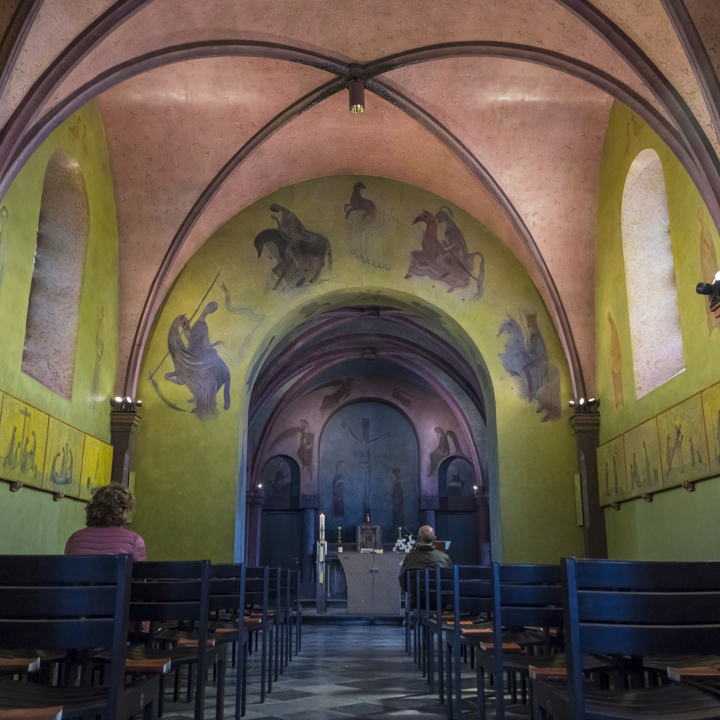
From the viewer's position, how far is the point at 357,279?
37.5 feet

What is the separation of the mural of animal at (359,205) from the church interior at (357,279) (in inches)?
1.4

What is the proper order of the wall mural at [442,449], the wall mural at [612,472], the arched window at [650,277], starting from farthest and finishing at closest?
the wall mural at [442,449]
the wall mural at [612,472]
the arched window at [650,277]

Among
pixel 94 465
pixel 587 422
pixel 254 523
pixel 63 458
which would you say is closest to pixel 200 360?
pixel 94 465

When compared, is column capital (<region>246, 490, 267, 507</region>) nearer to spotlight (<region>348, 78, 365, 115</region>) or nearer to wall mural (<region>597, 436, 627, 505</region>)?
wall mural (<region>597, 436, 627, 505</region>)

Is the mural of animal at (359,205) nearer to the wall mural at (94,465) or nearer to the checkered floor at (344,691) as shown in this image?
the wall mural at (94,465)

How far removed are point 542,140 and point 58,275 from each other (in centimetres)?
661

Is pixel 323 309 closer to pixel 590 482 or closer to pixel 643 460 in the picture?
pixel 590 482

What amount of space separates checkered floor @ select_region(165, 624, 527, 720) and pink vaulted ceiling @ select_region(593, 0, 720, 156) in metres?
5.29

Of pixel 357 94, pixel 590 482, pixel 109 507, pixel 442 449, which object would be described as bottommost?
pixel 109 507

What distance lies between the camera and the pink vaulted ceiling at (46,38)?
6.28 metres

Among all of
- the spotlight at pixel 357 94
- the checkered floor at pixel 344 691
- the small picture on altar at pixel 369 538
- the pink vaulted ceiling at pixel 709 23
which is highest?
the spotlight at pixel 357 94

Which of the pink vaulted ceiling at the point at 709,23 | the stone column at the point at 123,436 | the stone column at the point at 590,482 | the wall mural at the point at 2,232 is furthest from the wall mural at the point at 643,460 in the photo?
the wall mural at the point at 2,232

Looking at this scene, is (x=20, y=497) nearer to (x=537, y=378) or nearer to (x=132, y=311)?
(x=132, y=311)

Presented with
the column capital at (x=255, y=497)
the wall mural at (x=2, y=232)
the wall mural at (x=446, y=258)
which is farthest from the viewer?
the column capital at (x=255, y=497)
